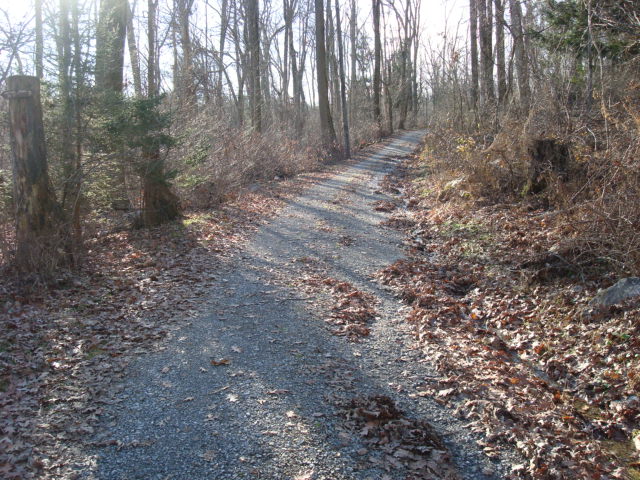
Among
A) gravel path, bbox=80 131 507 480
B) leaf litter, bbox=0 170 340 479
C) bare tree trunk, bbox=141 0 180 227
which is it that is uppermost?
bare tree trunk, bbox=141 0 180 227

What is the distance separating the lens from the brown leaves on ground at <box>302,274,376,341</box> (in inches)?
225

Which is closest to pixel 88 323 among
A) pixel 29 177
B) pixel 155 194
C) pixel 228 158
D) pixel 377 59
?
pixel 29 177

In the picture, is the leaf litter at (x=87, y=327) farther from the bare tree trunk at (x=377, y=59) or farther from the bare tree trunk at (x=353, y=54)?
the bare tree trunk at (x=353, y=54)

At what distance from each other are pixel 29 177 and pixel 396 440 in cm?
610

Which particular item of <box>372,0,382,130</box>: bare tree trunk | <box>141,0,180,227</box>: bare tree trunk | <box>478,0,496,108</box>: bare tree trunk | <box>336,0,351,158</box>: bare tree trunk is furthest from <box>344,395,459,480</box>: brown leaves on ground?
<box>372,0,382,130</box>: bare tree trunk

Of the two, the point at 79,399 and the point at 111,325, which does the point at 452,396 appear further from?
the point at 111,325

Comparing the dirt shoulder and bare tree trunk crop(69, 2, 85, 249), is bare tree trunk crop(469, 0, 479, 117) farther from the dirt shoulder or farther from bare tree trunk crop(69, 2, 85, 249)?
bare tree trunk crop(69, 2, 85, 249)

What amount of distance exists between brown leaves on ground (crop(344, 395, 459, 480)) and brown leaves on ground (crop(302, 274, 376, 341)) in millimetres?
1418

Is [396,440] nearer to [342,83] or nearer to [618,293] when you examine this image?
[618,293]

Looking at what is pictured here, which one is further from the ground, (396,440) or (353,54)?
(353,54)

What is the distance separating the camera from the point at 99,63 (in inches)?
306

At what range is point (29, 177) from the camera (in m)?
6.82

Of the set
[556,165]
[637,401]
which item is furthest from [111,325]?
[556,165]

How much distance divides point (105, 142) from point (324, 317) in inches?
197
